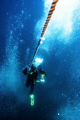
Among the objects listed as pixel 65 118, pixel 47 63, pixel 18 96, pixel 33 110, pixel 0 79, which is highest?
pixel 47 63

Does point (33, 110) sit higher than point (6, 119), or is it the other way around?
point (33, 110)

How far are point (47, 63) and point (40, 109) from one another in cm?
1353

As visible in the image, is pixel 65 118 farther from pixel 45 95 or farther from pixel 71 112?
pixel 45 95

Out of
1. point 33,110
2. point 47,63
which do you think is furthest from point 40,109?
point 47,63

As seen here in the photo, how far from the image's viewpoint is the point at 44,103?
31688 millimetres

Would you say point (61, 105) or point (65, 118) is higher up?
point (61, 105)

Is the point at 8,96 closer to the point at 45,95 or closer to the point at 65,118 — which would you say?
the point at 45,95

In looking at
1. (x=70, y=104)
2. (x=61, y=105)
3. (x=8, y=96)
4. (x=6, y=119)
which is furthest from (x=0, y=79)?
(x=70, y=104)

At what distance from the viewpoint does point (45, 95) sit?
30.9 metres

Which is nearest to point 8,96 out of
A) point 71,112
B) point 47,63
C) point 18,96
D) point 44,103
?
point 18,96

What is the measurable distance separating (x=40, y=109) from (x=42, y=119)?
8.86 feet

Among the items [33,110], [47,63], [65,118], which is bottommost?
[65,118]

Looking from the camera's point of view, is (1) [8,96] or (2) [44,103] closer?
(1) [8,96]

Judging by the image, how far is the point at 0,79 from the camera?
28.1 m
